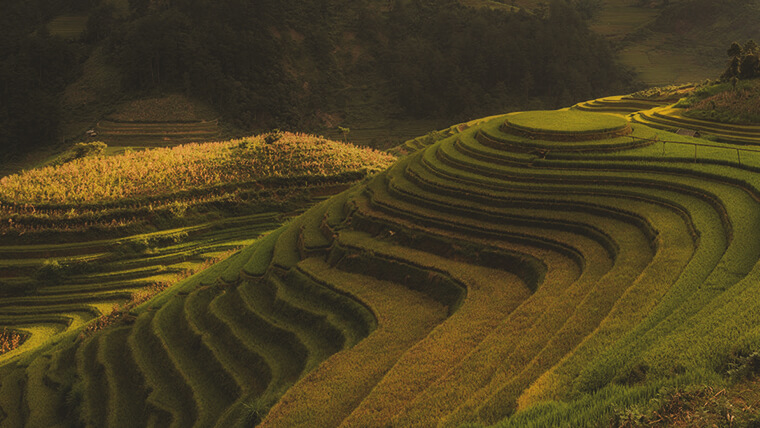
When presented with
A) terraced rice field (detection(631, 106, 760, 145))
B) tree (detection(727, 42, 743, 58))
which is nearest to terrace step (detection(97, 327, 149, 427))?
terraced rice field (detection(631, 106, 760, 145))

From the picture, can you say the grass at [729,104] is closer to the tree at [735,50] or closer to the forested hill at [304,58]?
the tree at [735,50]

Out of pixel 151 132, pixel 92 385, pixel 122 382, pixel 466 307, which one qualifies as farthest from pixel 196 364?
pixel 151 132

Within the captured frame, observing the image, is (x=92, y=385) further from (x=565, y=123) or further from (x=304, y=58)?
(x=304, y=58)

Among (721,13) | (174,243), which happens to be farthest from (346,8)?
(174,243)

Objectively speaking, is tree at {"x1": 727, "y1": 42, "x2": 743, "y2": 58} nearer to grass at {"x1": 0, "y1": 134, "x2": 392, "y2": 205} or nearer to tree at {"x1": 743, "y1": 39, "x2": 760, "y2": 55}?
tree at {"x1": 743, "y1": 39, "x2": 760, "y2": 55}

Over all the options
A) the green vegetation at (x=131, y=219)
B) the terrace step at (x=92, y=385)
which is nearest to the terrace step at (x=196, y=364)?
the green vegetation at (x=131, y=219)

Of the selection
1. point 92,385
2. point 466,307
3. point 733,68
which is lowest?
point 466,307
